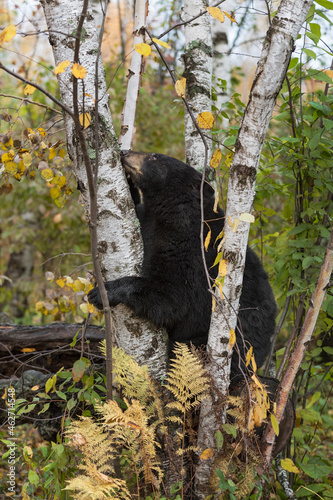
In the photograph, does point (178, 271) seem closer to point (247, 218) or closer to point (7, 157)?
point (247, 218)

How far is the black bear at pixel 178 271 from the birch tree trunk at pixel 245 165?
0.42m

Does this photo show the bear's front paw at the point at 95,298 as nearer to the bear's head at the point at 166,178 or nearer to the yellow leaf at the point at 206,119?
the bear's head at the point at 166,178

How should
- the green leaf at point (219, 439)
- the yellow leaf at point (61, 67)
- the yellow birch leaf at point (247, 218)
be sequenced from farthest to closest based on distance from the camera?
1. the green leaf at point (219, 439)
2. the yellow birch leaf at point (247, 218)
3. the yellow leaf at point (61, 67)

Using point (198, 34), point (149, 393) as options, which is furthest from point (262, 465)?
point (198, 34)

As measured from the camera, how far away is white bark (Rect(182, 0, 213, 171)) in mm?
3281

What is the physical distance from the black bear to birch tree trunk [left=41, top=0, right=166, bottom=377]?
10cm

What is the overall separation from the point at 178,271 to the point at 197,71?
1554mm

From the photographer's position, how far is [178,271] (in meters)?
2.79

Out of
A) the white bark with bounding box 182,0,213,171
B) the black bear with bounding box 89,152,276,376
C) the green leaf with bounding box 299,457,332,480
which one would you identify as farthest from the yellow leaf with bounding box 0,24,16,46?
the green leaf with bounding box 299,457,332,480

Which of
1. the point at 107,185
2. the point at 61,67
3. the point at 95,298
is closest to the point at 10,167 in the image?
the point at 107,185

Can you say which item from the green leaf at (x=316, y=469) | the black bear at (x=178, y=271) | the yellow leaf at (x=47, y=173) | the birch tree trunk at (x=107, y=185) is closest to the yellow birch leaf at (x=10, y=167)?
the yellow leaf at (x=47, y=173)

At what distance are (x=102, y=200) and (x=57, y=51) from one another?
775mm

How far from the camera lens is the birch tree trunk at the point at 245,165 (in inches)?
74.4

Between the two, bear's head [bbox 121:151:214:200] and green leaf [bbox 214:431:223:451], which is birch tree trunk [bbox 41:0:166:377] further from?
bear's head [bbox 121:151:214:200]
